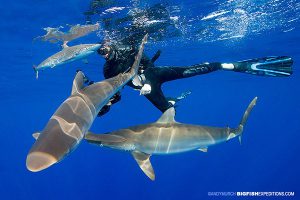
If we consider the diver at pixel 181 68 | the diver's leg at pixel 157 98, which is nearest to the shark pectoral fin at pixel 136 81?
the diver's leg at pixel 157 98

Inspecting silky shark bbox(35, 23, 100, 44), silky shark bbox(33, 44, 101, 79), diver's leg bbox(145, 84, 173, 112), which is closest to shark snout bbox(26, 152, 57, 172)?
silky shark bbox(33, 44, 101, 79)

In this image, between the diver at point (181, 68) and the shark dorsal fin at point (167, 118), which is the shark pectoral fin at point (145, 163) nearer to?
the shark dorsal fin at point (167, 118)

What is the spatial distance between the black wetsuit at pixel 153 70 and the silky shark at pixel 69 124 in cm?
337

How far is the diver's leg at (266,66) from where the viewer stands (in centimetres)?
1038

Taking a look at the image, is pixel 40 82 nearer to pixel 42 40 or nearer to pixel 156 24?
A: pixel 42 40

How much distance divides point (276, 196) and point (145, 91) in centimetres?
3861

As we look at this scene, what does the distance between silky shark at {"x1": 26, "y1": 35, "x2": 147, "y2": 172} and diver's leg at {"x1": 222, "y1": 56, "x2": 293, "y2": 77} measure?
5530mm

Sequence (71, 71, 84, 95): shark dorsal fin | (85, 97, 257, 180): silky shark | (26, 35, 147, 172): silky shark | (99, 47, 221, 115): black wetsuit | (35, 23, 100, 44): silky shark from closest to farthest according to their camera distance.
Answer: (26, 35, 147, 172): silky shark < (71, 71, 84, 95): shark dorsal fin < (85, 97, 257, 180): silky shark < (99, 47, 221, 115): black wetsuit < (35, 23, 100, 44): silky shark

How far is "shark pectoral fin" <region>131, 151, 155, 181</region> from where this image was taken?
6227mm

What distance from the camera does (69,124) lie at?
4293mm

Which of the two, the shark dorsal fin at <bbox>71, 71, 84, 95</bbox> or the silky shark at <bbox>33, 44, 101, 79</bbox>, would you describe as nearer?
the shark dorsal fin at <bbox>71, 71, 84, 95</bbox>

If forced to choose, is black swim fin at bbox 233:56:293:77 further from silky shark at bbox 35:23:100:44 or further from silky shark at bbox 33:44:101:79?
silky shark at bbox 35:23:100:44

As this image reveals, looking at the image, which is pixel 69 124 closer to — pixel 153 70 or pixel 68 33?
pixel 153 70

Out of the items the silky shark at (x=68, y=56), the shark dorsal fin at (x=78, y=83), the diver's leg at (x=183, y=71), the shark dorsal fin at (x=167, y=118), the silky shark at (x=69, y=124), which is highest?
the diver's leg at (x=183, y=71)
